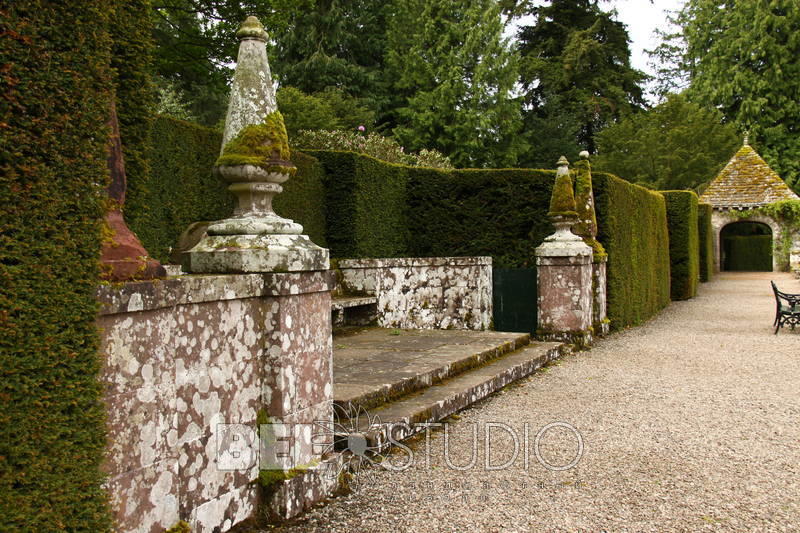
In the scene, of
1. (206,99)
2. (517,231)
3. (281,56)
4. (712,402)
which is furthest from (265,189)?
(281,56)

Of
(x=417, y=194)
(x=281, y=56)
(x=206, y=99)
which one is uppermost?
(x=281, y=56)

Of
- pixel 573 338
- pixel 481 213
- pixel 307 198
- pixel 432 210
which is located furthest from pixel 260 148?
pixel 432 210

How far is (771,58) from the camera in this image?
33.1m

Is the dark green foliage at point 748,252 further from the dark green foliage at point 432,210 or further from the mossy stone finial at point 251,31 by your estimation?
the mossy stone finial at point 251,31

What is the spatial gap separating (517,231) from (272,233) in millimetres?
8577

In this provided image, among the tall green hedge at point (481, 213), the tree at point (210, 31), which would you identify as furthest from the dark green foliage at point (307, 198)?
the tree at point (210, 31)

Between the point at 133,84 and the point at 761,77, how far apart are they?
3736 cm

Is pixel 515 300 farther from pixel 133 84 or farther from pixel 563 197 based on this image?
pixel 133 84

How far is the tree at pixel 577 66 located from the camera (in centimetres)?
3191

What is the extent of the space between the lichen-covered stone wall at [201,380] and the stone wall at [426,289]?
4.76m

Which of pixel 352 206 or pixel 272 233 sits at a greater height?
pixel 352 206

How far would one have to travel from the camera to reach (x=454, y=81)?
28.8 meters

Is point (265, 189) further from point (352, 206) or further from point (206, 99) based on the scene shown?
point (206, 99)

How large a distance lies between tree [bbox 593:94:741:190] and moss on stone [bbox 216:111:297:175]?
92.0 ft
